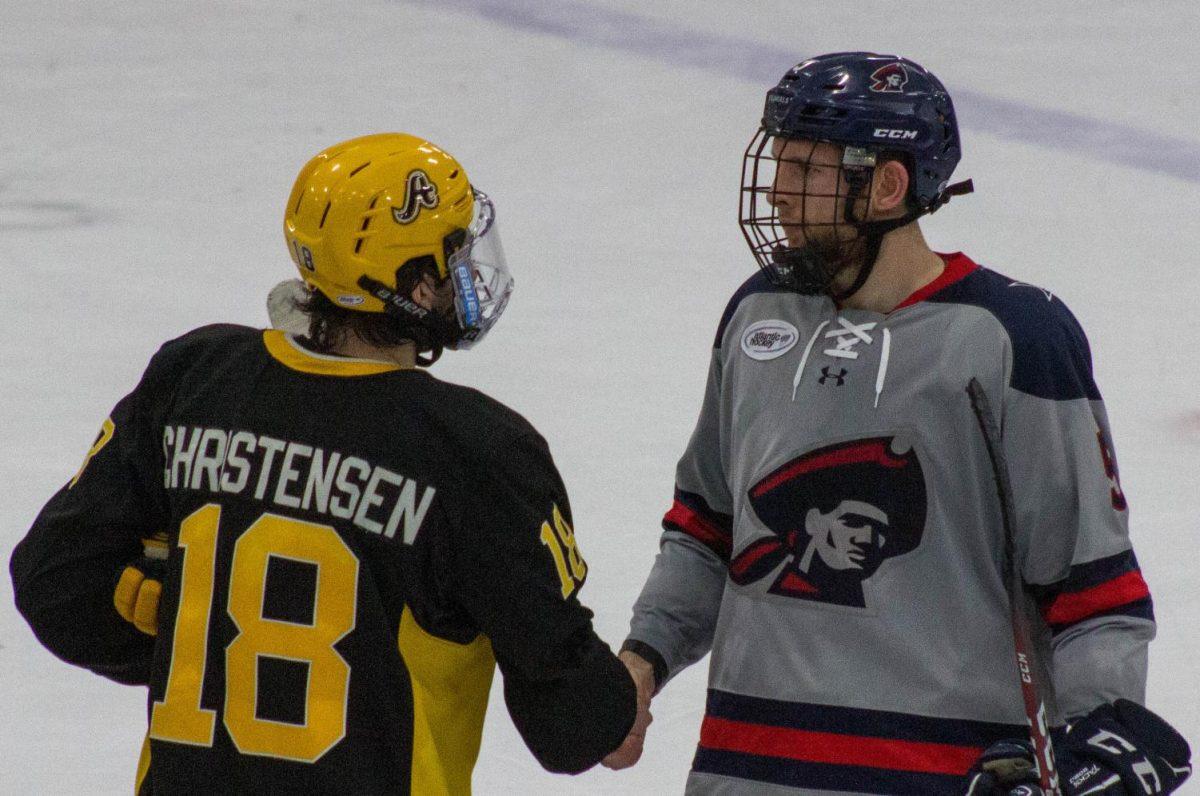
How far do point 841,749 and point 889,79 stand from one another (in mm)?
662

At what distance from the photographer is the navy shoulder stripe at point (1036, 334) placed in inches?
72.3

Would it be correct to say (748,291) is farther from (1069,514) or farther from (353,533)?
(353,533)

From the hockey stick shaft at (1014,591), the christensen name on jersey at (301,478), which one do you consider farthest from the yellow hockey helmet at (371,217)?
the hockey stick shaft at (1014,591)

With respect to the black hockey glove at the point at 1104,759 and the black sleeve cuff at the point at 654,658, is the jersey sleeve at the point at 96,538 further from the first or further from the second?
the black hockey glove at the point at 1104,759

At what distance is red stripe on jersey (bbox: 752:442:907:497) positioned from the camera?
189 centimetres

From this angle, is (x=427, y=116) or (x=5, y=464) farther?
(x=427, y=116)

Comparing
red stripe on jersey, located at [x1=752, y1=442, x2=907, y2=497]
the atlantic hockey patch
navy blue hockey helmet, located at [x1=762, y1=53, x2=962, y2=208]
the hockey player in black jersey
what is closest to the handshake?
the hockey player in black jersey

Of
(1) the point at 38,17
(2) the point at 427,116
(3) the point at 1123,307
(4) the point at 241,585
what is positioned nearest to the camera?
(4) the point at 241,585

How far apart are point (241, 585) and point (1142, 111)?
15.9ft

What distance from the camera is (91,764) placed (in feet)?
9.70

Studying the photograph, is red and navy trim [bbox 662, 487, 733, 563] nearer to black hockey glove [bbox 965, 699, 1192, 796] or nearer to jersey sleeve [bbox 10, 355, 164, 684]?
black hockey glove [bbox 965, 699, 1192, 796]

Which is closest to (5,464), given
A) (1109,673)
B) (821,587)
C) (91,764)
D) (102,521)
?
(91,764)

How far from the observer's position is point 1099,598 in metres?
1.81

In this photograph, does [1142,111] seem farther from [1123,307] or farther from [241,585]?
[241,585]
